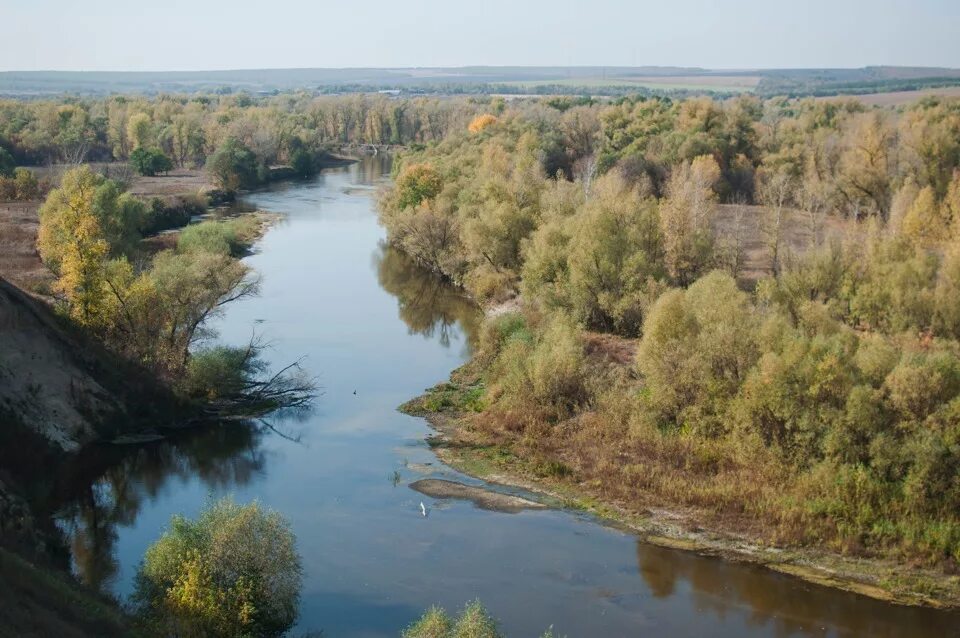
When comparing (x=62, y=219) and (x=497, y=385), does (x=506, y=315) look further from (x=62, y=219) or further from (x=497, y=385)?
(x=62, y=219)

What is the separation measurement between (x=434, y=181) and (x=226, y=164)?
2626 centimetres

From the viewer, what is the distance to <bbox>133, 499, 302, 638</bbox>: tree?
15.4 meters

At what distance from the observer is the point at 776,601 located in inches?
695

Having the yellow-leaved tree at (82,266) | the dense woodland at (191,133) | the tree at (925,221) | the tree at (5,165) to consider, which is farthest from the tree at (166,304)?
the dense woodland at (191,133)

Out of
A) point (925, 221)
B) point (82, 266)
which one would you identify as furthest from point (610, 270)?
point (82, 266)

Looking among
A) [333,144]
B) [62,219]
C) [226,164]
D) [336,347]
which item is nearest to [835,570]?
[336,347]

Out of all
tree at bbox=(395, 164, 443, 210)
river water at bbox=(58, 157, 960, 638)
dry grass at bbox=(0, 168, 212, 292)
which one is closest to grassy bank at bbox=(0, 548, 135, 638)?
river water at bbox=(58, 157, 960, 638)

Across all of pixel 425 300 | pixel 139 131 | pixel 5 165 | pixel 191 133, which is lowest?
pixel 425 300

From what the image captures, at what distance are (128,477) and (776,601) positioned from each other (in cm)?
1502

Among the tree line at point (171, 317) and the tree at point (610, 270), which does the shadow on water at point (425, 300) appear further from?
the tree line at point (171, 317)

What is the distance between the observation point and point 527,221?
3975cm

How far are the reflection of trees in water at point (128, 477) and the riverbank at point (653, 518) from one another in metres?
4.98

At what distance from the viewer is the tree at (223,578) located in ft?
50.4

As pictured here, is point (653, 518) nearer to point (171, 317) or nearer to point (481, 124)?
point (171, 317)
